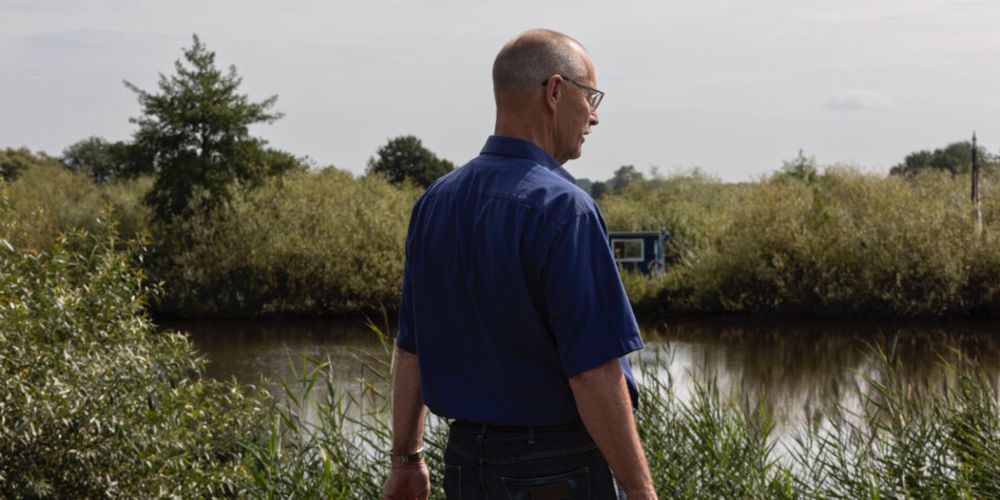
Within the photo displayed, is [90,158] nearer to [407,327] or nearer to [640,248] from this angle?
[640,248]

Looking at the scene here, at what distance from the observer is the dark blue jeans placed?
2391 mm

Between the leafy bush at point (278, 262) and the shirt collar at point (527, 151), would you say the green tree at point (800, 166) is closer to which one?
the leafy bush at point (278, 262)

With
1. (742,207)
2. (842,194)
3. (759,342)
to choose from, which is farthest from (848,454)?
(842,194)

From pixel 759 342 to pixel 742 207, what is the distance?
5.63 meters

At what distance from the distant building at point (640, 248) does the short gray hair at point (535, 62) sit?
28832mm

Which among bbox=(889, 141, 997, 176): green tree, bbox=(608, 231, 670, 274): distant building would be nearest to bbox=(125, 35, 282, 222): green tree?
bbox=(608, 231, 670, 274): distant building

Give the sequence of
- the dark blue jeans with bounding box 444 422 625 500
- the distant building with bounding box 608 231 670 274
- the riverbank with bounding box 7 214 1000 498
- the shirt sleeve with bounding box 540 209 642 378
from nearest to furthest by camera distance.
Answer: the shirt sleeve with bounding box 540 209 642 378
the dark blue jeans with bounding box 444 422 625 500
the riverbank with bounding box 7 214 1000 498
the distant building with bounding box 608 231 670 274

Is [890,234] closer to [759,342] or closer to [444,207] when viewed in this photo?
[759,342]

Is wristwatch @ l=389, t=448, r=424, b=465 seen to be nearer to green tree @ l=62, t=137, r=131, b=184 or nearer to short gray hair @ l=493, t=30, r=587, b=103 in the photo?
short gray hair @ l=493, t=30, r=587, b=103

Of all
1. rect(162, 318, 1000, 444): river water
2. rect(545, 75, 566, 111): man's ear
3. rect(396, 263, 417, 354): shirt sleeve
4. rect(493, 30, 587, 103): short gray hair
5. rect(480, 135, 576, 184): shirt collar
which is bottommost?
rect(162, 318, 1000, 444): river water

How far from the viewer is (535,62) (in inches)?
95.0

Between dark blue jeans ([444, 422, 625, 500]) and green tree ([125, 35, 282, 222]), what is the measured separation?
26.7 metres

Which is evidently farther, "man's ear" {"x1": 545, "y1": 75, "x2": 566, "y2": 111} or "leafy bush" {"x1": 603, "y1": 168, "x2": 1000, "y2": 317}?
"leafy bush" {"x1": 603, "y1": 168, "x2": 1000, "y2": 317}

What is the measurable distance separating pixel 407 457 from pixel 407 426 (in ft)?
0.31
